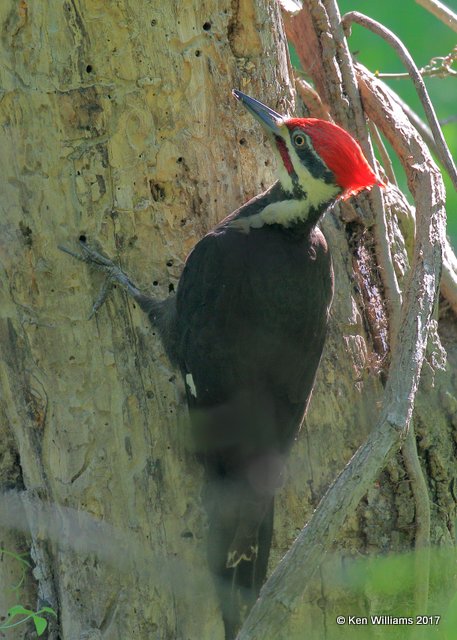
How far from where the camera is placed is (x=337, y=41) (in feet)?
8.32

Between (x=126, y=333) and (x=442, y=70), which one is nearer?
(x=126, y=333)

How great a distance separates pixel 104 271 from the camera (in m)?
2.08

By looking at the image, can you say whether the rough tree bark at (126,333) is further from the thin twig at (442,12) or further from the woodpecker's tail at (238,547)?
the thin twig at (442,12)

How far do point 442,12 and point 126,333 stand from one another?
1415 mm

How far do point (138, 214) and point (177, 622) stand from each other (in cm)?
92

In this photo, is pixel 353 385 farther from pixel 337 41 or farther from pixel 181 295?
pixel 337 41

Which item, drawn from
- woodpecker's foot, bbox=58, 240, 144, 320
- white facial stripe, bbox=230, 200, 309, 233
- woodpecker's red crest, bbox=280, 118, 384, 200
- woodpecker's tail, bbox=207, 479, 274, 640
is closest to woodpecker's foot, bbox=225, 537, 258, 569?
woodpecker's tail, bbox=207, 479, 274, 640

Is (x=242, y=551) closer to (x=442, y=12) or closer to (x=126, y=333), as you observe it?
(x=126, y=333)

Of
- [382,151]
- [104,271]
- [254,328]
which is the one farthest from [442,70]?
[104,271]

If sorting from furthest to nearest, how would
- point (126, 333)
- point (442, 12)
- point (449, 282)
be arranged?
1. point (442, 12)
2. point (449, 282)
3. point (126, 333)

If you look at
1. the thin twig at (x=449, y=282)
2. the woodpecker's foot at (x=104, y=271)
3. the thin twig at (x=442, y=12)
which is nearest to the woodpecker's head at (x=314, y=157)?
the woodpecker's foot at (x=104, y=271)

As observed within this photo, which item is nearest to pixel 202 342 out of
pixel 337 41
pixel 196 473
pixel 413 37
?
pixel 196 473

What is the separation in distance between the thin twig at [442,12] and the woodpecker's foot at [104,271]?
1.31 metres

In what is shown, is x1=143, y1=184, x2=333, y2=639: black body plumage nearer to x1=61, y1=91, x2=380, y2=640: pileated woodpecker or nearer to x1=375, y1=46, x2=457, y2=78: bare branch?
x1=61, y1=91, x2=380, y2=640: pileated woodpecker
